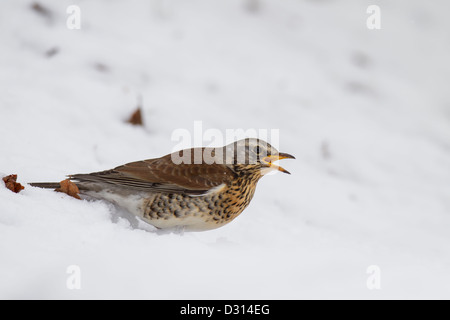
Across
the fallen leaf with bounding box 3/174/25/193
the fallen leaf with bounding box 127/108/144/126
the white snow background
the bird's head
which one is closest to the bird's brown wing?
the bird's head

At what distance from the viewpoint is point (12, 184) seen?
3691mm

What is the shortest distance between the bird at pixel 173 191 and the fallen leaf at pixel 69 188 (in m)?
0.04

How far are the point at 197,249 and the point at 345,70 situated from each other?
5.69 metres

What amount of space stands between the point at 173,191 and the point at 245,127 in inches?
105

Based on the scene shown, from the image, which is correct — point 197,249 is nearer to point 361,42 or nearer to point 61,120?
point 61,120

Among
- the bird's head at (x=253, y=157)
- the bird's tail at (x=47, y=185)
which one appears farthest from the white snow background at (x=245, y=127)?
the bird's head at (x=253, y=157)

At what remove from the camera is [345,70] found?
8398 millimetres

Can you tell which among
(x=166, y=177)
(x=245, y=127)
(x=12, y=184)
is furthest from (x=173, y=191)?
(x=245, y=127)

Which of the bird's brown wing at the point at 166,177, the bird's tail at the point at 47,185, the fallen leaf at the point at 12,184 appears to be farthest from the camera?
the bird's brown wing at the point at 166,177

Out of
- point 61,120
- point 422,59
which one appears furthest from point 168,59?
point 422,59

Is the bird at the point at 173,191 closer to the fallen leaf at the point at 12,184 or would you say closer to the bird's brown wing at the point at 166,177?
the bird's brown wing at the point at 166,177

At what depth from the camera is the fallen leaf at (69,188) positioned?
3.98 metres

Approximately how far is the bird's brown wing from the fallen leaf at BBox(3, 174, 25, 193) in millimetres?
440
